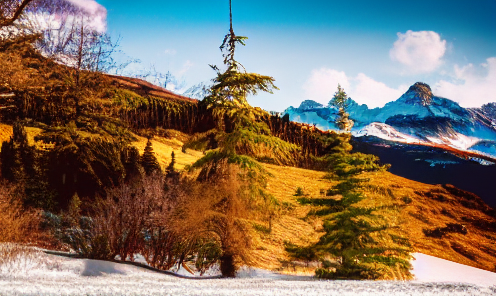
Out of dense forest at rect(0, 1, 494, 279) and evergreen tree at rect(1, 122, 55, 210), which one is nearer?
dense forest at rect(0, 1, 494, 279)

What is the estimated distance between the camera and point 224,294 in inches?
162

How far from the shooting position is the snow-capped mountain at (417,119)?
7.43m

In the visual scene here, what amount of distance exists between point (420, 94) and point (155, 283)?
6239mm

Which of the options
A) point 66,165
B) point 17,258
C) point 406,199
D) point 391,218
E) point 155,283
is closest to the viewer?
point 155,283

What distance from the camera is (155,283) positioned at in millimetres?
4516

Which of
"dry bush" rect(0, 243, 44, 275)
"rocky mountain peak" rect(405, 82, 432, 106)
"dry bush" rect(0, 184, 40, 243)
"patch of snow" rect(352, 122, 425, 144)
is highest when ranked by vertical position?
"rocky mountain peak" rect(405, 82, 432, 106)

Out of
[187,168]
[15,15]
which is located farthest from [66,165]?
[15,15]

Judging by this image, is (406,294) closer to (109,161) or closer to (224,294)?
(224,294)

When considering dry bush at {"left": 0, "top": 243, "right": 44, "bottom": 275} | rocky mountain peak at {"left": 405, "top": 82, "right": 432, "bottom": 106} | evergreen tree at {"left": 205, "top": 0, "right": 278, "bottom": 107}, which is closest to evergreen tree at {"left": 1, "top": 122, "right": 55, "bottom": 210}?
dry bush at {"left": 0, "top": 243, "right": 44, "bottom": 275}

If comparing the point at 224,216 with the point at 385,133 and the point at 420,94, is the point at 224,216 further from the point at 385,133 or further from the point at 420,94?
the point at 420,94

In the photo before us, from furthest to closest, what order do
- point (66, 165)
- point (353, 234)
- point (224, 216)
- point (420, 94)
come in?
point (420, 94), point (66, 165), point (224, 216), point (353, 234)

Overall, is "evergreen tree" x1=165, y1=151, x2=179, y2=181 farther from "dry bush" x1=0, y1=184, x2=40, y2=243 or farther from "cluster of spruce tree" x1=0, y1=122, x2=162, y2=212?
"dry bush" x1=0, y1=184, x2=40, y2=243

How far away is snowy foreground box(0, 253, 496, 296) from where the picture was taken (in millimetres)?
3834

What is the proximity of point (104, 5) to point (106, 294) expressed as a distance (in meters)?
5.44
